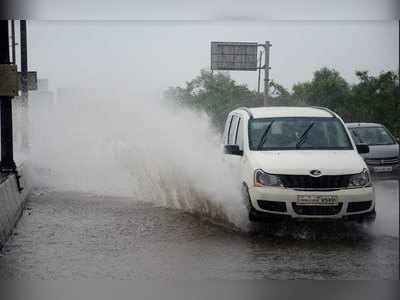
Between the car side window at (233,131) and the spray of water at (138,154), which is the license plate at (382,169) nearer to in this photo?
the spray of water at (138,154)

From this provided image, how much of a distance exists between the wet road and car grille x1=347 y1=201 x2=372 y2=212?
414mm

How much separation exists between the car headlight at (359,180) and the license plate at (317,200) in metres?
0.37

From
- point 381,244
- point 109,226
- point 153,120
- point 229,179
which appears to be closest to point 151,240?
point 109,226

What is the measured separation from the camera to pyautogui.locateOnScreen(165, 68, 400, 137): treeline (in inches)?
1677

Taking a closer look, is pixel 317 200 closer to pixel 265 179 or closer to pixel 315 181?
pixel 315 181

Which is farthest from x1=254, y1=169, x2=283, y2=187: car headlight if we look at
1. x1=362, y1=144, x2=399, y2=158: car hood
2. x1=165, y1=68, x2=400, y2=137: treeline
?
x1=165, y1=68, x2=400, y2=137: treeline

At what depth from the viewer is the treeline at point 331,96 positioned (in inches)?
1677

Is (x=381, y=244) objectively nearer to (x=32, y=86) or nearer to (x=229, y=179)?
(x=229, y=179)

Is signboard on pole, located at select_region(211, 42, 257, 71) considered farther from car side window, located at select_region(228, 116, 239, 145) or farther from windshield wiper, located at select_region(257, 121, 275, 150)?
windshield wiper, located at select_region(257, 121, 275, 150)

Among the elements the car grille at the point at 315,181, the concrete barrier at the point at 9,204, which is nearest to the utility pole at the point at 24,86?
the concrete barrier at the point at 9,204

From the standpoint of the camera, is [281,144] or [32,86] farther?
[32,86]

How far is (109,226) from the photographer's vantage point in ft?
33.9

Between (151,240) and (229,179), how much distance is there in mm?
2133

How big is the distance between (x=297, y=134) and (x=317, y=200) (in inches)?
66.0
